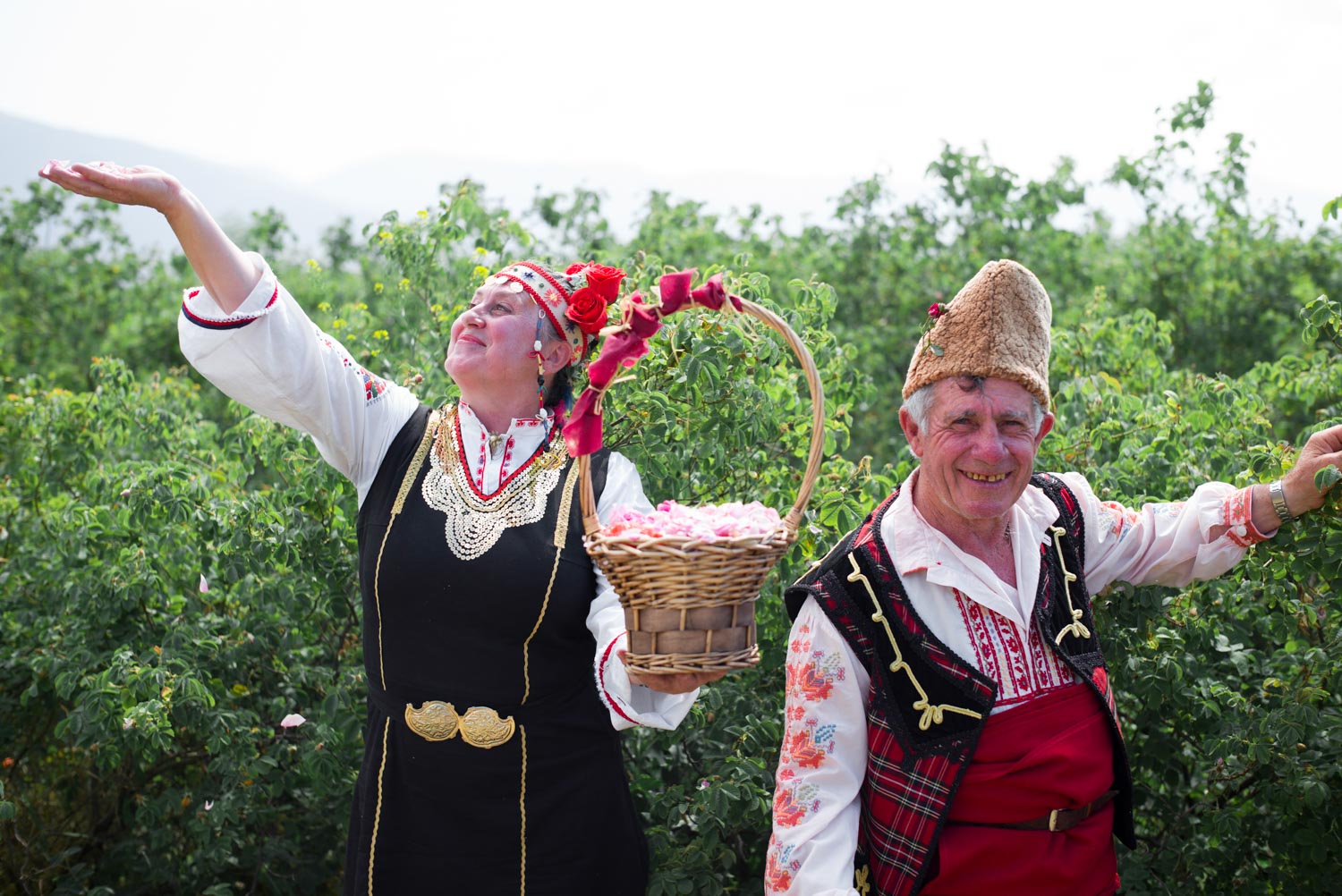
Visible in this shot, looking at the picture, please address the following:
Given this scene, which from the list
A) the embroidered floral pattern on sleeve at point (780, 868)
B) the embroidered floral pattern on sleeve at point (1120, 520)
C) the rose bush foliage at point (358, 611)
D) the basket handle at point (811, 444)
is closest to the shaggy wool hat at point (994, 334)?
the basket handle at point (811, 444)

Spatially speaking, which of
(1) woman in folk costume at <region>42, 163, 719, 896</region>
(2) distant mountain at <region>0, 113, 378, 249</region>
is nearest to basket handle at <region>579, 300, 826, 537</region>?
(1) woman in folk costume at <region>42, 163, 719, 896</region>

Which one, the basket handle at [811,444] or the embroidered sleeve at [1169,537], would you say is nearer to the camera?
the basket handle at [811,444]

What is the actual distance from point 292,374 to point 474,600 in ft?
1.83

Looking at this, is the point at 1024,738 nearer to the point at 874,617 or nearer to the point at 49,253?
the point at 874,617

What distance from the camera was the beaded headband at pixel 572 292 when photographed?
2.47 meters

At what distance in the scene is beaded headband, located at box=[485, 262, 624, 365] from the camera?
2.47m

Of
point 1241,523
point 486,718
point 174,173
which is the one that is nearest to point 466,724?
point 486,718

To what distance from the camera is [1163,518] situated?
2.42 metres

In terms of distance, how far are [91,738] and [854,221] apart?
16.3 ft

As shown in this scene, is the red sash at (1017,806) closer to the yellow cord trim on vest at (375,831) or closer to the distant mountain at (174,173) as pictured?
the yellow cord trim on vest at (375,831)

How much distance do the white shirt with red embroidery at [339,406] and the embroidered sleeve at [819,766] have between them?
0.22m

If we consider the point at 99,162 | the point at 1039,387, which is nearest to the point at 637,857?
the point at 1039,387

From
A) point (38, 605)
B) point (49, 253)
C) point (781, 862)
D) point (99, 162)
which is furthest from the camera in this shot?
point (49, 253)

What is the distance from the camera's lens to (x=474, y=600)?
2.30 m
